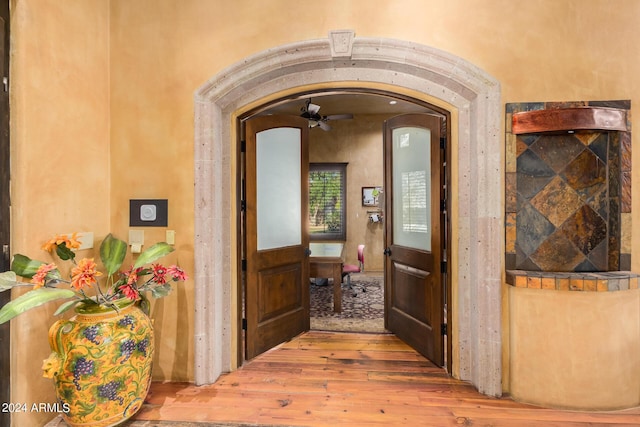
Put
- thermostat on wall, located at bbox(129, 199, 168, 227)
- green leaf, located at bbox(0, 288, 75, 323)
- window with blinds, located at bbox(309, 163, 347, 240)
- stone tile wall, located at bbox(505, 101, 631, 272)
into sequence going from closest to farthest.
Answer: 1. green leaf, located at bbox(0, 288, 75, 323)
2. stone tile wall, located at bbox(505, 101, 631, 272)
3. thermostat on wall, located at bbox(129, 199, 168, 227)
4. window with blinds, located at bbox(309, 163, 347, 240)

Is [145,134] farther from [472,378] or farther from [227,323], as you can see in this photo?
[472,378]

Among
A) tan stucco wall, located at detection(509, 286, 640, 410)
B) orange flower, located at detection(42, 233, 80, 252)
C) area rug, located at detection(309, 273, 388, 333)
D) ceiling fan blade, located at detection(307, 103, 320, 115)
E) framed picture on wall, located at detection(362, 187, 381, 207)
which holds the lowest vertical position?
area rug, located at detection(309, 273, 388, 333)

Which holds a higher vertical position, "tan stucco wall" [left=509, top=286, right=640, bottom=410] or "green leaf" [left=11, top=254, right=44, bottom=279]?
"green leaf" [left=11, top=254, right=44, bottom=279]

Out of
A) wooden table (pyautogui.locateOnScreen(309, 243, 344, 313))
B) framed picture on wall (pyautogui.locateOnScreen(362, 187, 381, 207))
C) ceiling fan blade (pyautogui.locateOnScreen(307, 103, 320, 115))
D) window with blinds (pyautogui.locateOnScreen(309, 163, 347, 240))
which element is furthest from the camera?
window with blinds (pyautogui.locateOnScreen(309, 163, 347, 240))

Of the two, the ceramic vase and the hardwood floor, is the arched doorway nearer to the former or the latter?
the hardwood floor

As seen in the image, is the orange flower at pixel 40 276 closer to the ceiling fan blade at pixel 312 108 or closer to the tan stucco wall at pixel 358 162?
the ceiling fan blade at pixel 312 108

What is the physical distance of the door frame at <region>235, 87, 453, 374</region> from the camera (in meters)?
2.70

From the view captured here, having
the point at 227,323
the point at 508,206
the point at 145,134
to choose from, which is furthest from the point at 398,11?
the point at 227,323

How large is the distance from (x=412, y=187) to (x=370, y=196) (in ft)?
12.5

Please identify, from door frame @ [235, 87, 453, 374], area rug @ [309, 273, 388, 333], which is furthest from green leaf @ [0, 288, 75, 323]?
area rug @ [309, 273, 388, 333]

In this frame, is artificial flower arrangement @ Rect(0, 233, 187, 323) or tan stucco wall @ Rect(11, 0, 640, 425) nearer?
artificial flower arrangement @ Rect(0, 233, 187, 323)

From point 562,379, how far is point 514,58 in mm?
2441

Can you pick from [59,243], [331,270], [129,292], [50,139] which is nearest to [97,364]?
[129,292]

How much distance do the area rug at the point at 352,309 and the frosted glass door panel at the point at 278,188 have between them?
4.04 feet
